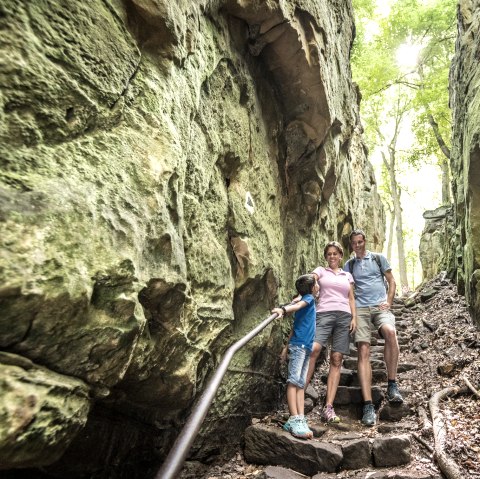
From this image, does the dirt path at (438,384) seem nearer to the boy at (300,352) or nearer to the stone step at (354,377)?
the stone step at (354,377)

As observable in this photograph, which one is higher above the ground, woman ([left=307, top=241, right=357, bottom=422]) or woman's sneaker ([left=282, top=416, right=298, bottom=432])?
woman ([left=307, top=241, right=357, bottom=422])

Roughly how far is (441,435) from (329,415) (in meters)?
1.45

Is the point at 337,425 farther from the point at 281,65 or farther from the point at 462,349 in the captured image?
the point at 281,65

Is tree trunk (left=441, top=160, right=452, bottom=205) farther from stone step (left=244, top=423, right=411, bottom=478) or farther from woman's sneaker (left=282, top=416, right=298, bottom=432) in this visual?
woman's sneaker (left=282, top=416, right=298, bottom=432)

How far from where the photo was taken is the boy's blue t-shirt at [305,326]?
4992 millimetres

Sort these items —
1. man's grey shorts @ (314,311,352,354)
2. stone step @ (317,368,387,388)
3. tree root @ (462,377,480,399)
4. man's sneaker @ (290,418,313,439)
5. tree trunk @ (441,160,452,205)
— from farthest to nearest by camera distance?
tree trunk @ (441,160,452,205), stone step @ (317,368,387,388), man's grey shorts @ (314,311,352,354), tree root @ (462,377,480,399), man's sneaker @ (290,418,313,439)

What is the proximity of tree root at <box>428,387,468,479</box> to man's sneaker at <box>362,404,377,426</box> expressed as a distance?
2.53 feet

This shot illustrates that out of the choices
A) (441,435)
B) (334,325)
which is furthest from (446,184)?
(441,435)

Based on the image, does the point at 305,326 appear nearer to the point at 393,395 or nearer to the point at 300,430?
the point at 300,430

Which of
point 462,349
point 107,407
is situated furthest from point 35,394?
point 462,349

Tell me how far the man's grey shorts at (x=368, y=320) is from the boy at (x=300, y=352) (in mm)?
1212

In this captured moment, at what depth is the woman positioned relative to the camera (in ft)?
18.3

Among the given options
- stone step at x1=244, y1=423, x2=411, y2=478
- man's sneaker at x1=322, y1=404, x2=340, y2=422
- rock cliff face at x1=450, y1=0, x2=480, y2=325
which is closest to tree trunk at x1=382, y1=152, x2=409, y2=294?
rock cliff face at x1=450, y1=0, x2=480, y2=325

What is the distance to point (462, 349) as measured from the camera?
22.6ft
